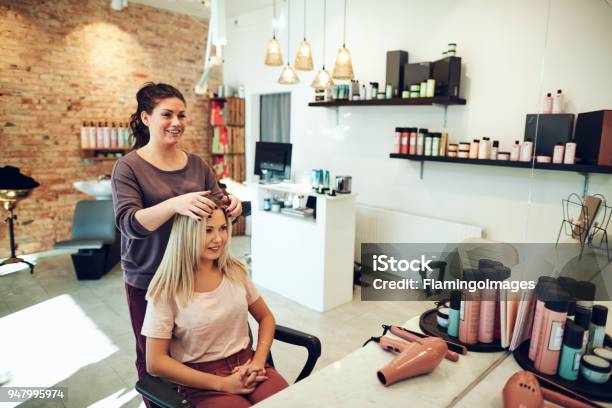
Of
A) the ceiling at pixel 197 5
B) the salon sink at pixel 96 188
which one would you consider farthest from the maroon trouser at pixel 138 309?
the ceiling at pixel 197 5

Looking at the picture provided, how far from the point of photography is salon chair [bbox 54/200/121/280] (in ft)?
13.8

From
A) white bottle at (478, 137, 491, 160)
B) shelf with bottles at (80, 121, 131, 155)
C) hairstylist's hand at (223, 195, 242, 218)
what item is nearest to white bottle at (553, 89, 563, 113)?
white bottle at (478, 137, 491, 160)

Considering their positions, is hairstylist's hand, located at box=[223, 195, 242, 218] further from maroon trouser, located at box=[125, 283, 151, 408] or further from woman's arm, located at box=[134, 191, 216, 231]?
maroon trouser, located at box=[125, 283, 151, 408]

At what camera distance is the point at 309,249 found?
3570mm

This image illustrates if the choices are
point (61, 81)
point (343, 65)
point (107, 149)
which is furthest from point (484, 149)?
point (61, 81)

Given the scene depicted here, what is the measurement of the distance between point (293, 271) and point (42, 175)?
351 cm

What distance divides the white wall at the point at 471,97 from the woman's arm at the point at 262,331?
125 cm

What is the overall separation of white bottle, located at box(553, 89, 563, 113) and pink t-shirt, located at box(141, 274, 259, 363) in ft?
8.41

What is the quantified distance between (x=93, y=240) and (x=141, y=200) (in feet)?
10.3

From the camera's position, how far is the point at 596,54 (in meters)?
2.06

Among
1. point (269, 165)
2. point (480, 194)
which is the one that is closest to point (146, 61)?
point (269, 165)

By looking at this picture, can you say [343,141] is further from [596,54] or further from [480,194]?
[596,54]

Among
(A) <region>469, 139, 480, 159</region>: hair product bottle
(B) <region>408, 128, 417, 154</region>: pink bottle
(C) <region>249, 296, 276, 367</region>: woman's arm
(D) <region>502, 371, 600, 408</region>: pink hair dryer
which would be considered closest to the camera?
(D) <region>502, 371, 600, 408</region>: pink hair dryer

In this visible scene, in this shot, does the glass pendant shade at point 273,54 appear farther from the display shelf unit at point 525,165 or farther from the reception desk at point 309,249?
the display shelf unit at point 525,165
